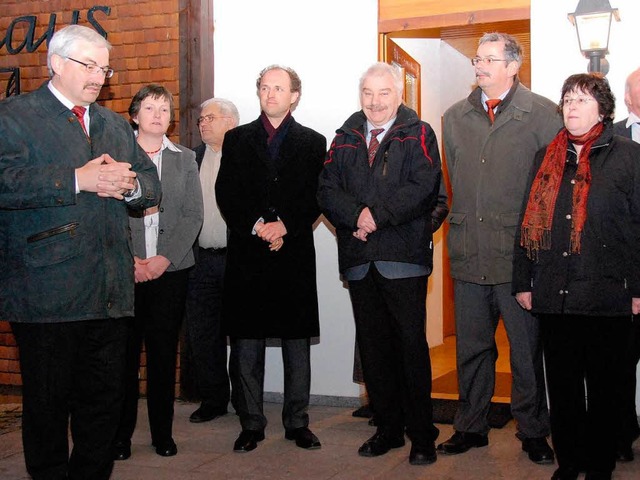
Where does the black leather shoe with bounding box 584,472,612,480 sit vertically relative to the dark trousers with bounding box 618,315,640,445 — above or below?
below

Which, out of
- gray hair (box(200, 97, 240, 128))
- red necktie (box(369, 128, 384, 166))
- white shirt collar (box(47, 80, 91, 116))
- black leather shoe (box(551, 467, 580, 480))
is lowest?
black leather shoe (box(551, 467, 580, 480))

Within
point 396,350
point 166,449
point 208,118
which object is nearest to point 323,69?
point 208,118

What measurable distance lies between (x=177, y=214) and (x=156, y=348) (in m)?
0.67

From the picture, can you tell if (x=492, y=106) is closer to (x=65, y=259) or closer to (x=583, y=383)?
(x=583, y=383)

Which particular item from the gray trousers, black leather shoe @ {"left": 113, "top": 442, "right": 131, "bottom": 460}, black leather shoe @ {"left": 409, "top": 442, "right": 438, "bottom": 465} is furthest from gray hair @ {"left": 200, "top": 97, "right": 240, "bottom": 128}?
black leather shoe @ {"left": 409, "top": 442, "right": 438, "bottom": 465}

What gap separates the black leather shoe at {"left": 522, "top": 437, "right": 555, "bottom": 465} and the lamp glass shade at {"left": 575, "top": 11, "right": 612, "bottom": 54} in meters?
2.04

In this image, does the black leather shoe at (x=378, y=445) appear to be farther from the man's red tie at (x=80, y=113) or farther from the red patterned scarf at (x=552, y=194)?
the man's red tie at (x=80, y=113)

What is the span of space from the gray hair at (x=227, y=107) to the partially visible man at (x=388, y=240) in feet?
3.52

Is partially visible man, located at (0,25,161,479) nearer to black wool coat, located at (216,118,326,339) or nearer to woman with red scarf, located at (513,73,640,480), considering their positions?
black wool coat, located at (216,118,326,339)

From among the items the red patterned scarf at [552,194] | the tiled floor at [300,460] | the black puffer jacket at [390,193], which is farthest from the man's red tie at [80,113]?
the red patterned scarf at [552,194]

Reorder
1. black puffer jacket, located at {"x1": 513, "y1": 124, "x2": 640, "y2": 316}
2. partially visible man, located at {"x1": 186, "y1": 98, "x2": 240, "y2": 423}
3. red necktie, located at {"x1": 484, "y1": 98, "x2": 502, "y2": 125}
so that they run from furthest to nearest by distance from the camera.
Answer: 1. partially visible man, located at {"x1": 186, "y1": 98, "x2": 240, "y2": 423}
2. red necktie, located at {"x1": 484, "y1": 98, "x2": 502, "y2": 125}
3. black puffer jacket, located at {"x1": 513, "y1": 124, "x2": 640, "y2": 316}

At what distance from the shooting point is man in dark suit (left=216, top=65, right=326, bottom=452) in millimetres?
4148

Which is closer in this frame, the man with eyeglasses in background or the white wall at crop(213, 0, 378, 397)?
the man with eyeglasses in background

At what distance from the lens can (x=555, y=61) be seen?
4.72 meters
